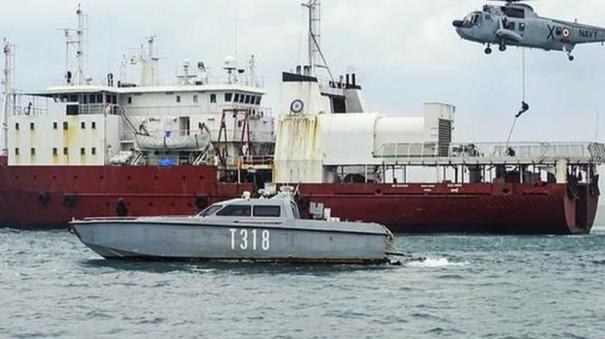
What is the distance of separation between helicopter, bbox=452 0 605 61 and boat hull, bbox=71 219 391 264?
23602mm

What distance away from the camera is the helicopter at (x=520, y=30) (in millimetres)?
56562

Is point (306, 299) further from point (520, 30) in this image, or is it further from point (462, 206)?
point (520, 30)

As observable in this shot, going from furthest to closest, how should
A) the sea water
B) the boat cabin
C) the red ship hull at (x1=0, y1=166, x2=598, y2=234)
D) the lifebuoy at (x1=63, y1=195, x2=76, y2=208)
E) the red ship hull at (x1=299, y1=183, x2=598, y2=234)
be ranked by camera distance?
the lifebuoy at (x1=63, y1=195, x2=76, y2=208) → the red ship hull at (x1=0, y1=166, x2=598, y2=234) → the red ship hull at (x1=299, y1=183, x2=598, y2=234) → the boat cabin → the sea water

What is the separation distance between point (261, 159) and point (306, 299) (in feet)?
97.6

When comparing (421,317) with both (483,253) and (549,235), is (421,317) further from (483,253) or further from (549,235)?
(549,235)

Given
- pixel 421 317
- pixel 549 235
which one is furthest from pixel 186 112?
pixel 421 317

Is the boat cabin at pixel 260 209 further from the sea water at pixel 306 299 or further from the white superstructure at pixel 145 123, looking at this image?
the white superstructure at pixel 145 123

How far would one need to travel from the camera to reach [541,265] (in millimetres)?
38188

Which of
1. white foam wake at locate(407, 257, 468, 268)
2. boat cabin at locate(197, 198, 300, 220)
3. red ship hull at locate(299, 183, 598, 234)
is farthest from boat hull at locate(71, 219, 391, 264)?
red ship hull at locate(299, 183, 598, 234)

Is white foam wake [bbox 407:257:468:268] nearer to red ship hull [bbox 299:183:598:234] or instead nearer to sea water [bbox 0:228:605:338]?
sea water [bbox 0:228:605:338]

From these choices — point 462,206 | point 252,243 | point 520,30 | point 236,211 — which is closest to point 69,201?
point 462,206

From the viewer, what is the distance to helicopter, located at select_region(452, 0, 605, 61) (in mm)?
56562

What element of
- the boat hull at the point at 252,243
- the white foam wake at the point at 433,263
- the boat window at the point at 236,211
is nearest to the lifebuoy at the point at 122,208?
the boat hull at the point at 252,243

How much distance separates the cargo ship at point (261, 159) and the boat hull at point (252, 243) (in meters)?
16.6
